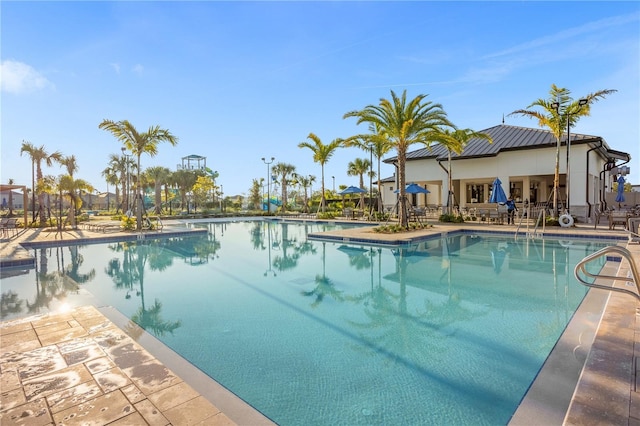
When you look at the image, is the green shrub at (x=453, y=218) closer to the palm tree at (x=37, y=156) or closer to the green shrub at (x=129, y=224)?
the green shrub at (x=129, y=224)

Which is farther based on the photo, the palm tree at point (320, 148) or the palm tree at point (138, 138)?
the palm tree at point (320, 148)

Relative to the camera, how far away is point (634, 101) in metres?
13.8

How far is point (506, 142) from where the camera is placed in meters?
20.5

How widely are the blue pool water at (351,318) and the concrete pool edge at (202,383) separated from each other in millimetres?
209

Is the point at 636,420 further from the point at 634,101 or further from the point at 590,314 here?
the point at 634,101

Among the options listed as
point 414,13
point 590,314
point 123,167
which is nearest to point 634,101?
point 414,13

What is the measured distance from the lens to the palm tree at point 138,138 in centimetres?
1560

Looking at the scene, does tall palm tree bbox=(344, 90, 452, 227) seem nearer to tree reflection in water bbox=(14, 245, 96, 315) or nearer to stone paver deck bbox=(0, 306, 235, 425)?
tree reflection in water bbox=(14, 245, 96, 315)

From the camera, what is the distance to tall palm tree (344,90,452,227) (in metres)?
14.2

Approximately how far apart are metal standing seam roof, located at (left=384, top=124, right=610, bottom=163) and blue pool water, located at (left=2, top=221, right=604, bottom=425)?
10529 mm

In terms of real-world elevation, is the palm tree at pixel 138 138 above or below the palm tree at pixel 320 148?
below

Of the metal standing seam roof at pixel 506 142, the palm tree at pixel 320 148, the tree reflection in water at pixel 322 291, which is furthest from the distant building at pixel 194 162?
the tree reflection in water at pixel 322 291

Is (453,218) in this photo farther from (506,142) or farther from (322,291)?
(322,291)

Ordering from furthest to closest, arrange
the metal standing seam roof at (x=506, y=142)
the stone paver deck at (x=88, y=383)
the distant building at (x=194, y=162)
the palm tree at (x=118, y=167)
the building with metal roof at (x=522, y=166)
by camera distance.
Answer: the distant building at (x=194, y=162) → the palm tree at (x=118, y=167) → the metal standing seam roof at (x=506, y=142) → the building with metal roof at (x=522, y=166) → the stone paver deck at (x=88, y=383)
